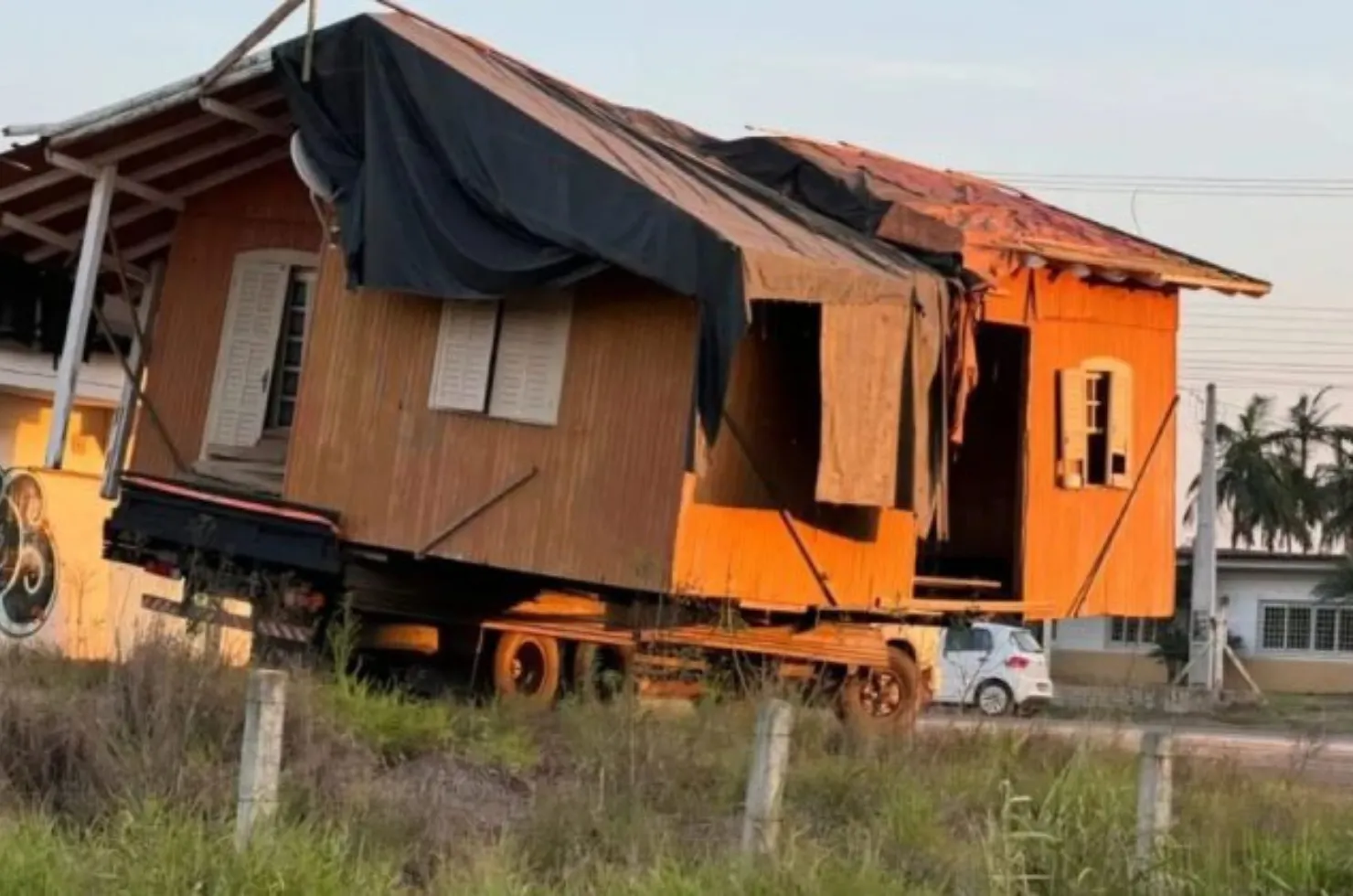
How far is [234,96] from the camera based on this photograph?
16.0m

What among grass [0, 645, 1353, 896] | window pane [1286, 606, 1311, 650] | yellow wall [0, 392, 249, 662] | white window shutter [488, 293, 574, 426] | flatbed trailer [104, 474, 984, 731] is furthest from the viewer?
window pane [1286, 606, 1311, 650]

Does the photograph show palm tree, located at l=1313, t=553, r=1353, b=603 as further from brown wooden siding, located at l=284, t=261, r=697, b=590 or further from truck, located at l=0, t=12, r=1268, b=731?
brown wooden siding, located at l=284, t=261, r=697, b=590

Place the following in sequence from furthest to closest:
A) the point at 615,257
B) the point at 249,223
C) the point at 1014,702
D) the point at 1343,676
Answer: the point at 1343,676 → the point at 1014,702 → the point at 249,223 → the point at 615,257

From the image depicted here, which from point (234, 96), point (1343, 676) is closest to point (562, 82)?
point (234, 96)

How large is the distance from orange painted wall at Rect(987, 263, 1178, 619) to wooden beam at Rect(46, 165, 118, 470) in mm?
7287

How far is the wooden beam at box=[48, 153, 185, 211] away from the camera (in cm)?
1648

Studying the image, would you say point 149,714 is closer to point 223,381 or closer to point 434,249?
point 434,249

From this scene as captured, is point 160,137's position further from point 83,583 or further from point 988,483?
point 988,483

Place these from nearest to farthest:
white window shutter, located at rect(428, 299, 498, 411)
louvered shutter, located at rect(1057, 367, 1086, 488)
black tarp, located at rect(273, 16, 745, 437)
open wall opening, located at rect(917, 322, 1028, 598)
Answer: black tarp, located at rect(273, 16, 745, 437) < white window shutter, located at rect(428, 299, 498, 411) < louvered shutter, located at rect(1057, 367, 1086, 488) < open wall opening, located at rect(917, 322, 1028, 598)

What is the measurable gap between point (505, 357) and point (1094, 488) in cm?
579

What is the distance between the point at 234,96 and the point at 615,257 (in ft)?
14.9

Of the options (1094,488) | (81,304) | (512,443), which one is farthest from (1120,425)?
(81,304)

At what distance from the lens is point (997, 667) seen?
33125 millimetres

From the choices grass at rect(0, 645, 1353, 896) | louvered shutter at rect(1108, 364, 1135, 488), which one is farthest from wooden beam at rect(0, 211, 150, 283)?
louvered shutter at rect(1108, 364, 1135, 488)
